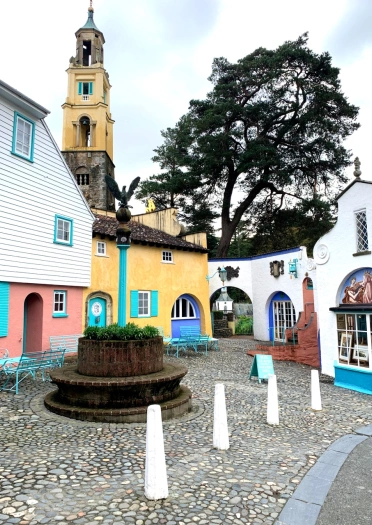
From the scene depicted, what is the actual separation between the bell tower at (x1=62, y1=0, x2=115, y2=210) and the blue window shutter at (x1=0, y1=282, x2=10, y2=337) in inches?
769

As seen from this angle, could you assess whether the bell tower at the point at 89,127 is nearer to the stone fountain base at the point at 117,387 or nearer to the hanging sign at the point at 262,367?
the hanging sign at the point at 262,367

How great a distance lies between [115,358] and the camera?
6895 millimetres

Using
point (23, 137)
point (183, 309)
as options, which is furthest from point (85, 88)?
point (183, 309)

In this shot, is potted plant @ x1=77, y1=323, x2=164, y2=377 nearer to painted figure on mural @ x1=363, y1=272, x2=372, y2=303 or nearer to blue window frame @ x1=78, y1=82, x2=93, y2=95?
painted figure on mural @ x1=363, y1=272, x2=372, y2=303

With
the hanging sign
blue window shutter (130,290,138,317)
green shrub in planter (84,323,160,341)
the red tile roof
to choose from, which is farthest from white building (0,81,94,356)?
the hanging sign

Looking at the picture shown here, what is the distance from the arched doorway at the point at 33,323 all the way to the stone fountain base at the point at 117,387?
5.37 meters

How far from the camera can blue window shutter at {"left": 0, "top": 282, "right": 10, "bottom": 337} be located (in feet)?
35.1

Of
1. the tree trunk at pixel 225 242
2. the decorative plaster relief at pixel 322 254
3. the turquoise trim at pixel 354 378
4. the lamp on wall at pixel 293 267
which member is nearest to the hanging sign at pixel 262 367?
the turquoise trim at pixel 354 378

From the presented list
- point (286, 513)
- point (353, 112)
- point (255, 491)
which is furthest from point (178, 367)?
point (353, 112)

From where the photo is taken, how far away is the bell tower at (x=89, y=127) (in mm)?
30078

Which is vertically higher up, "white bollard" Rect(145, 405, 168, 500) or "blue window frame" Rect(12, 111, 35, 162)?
"blue window frame" Rect(12, 111, 35, 162)

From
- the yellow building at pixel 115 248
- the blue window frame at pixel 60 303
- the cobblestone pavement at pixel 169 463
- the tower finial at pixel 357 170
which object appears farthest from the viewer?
the yellow building at pixel 115 248

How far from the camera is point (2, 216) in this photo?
10766mm

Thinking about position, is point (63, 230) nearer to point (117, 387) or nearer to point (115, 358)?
point (115, 358)
